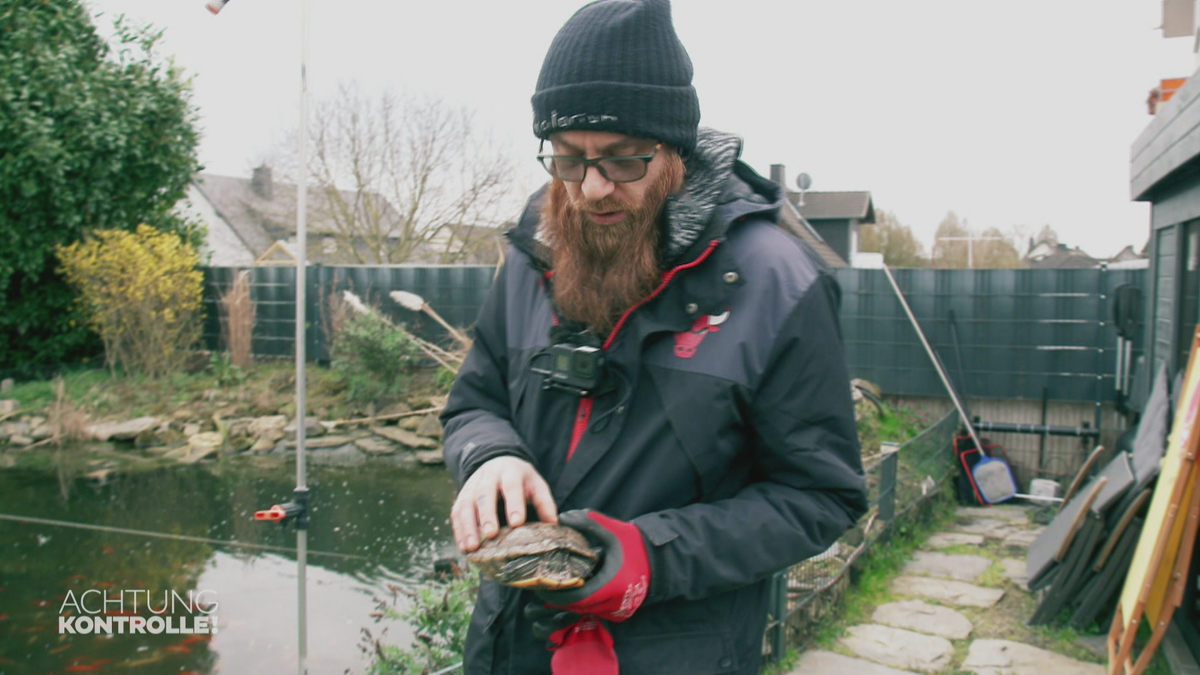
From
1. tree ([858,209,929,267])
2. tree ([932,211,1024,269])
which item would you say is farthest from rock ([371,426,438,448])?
tree ([932,211,1024,269])

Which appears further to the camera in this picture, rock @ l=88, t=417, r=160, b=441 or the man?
rock @ l=88, t=417, r=160, b=441

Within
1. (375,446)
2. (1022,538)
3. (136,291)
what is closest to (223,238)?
(136,291)

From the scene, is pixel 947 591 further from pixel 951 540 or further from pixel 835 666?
pixel 835 666

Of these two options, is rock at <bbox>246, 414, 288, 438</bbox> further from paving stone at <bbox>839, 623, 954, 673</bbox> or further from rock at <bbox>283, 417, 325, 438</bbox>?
paving stone at <bbox>839, 623, 954, 673</bbox>

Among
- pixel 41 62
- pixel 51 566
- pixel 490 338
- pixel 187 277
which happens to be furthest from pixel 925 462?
pixel 41 62

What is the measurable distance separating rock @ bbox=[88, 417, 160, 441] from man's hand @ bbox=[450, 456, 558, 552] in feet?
33.3

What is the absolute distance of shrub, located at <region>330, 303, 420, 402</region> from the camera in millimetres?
10492

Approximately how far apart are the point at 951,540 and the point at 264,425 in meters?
7.70

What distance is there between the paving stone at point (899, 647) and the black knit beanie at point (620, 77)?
10.5 ft

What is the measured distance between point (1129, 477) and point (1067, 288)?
508 cm

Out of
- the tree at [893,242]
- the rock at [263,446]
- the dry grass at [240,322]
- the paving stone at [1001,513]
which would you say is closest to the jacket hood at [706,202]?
the paving stone at [1001,513]

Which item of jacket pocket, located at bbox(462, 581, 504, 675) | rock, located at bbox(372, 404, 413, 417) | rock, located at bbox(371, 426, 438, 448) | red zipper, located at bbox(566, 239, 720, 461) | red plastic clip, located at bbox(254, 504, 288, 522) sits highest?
red zipper, located at bbox(566, 239, 720, 461)

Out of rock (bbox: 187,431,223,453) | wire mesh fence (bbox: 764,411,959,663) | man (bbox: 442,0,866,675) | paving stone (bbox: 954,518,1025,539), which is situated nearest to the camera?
man (bbox: 442,0,866,675)

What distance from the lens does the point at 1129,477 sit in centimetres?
406
